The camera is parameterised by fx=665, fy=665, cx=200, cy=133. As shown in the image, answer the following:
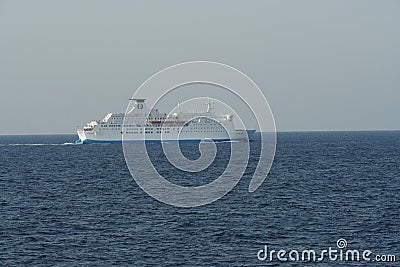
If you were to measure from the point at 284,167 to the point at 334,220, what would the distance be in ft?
127

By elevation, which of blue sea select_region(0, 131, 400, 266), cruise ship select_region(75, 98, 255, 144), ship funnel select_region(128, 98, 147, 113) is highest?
ship funnel select_region(128, 98, 147, 113)

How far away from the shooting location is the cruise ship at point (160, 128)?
14225 centimetres

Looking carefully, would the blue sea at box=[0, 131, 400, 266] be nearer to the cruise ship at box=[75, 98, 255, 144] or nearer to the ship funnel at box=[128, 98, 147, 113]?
the cruise ship at box=[75, 98, 255, 144]

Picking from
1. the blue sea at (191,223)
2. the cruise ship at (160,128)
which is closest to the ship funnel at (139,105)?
the cruise ship at (160,128)

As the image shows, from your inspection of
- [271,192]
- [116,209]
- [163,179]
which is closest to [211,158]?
[163,179]

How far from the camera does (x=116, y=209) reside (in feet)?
132

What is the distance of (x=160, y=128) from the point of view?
145 metres

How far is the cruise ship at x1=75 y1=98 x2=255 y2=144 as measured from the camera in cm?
14225

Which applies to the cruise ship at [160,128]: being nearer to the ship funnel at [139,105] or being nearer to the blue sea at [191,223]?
the ship funnel at [139,105]

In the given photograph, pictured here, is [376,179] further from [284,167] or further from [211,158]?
[211,158]

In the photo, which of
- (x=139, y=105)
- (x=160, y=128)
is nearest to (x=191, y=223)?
(x=160, y=128)

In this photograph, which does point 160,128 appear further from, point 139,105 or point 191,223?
point 191,223

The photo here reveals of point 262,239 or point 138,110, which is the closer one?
point 262,239

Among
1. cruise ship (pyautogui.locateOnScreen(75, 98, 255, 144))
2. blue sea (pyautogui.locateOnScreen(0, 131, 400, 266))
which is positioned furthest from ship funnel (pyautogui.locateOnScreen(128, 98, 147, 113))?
blue sea (pyautogui.locateOnScreen(0, 131, 400, 266))
